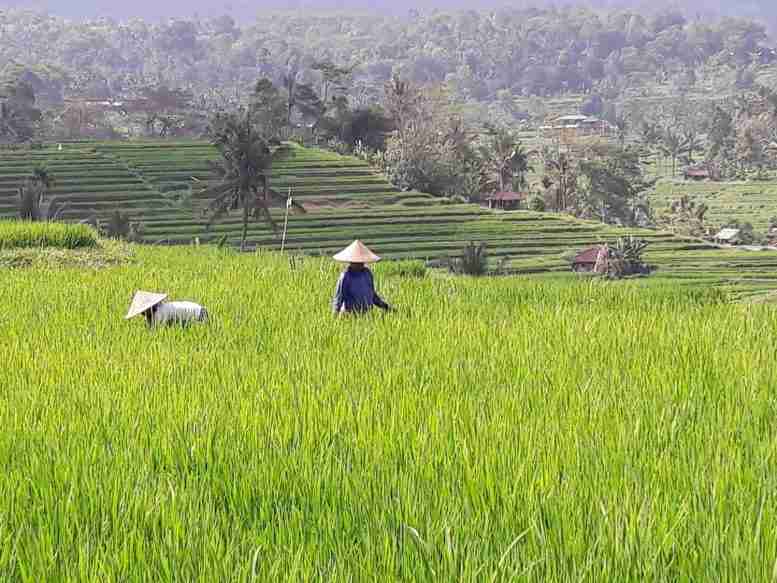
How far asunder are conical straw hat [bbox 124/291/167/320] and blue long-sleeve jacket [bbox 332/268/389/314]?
3.85ft

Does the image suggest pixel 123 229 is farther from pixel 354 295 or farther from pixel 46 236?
pixel 354 295

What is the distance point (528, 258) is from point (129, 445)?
46.7 m

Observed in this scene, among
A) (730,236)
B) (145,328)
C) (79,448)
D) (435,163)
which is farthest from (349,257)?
(730,236)

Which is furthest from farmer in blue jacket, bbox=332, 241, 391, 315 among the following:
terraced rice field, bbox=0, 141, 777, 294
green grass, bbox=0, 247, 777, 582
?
terraced rice field, bbox=0, 141, 777, 294

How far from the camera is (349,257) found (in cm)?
701

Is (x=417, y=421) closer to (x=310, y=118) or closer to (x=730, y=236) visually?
(x=730, y=236)

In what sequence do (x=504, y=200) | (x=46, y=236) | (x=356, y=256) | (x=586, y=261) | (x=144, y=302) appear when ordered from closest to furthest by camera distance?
(x=144, y=302) < (x=356, y=256) < (x=46, y=236) < (x=586, y=261) < (x=504, y=200)

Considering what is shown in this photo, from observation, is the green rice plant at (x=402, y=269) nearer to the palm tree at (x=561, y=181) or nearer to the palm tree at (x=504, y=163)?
the palm tree at (x=561, y=181)

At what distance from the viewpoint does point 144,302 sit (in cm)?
676

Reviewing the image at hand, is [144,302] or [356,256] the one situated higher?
[356,256]

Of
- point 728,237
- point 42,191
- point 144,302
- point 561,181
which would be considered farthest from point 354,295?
point 561,181

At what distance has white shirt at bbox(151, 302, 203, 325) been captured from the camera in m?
6.73

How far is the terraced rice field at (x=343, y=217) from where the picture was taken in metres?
48.8

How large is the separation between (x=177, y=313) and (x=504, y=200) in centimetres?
5765
